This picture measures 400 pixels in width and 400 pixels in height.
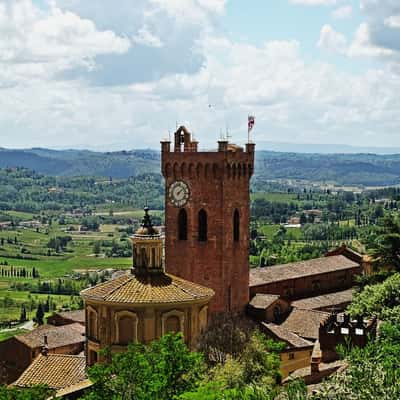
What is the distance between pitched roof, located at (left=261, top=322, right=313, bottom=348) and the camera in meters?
69.4

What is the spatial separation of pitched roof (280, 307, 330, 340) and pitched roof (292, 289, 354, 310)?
360 centimetres

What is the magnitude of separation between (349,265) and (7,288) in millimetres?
117628

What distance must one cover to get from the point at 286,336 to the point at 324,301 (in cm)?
1433

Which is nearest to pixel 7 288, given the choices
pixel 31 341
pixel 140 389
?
→ pixel 31 341

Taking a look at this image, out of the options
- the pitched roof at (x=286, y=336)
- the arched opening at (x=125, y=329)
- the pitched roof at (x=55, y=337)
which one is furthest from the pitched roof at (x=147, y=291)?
the pitched roof at (x=55, y=337)

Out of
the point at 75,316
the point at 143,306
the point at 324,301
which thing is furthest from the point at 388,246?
the point at 75,316

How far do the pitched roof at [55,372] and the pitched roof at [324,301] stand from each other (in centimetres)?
2847

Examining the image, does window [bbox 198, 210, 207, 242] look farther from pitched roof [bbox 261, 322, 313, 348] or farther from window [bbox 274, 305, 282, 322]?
window [bbox 274, 305, 282, 322]

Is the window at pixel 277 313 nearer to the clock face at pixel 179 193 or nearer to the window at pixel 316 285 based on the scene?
the window at pixel 316 285

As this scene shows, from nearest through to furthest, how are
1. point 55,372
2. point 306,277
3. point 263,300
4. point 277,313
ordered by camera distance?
point 55,372 → point 263,300 → point 277,313 → point 306,277

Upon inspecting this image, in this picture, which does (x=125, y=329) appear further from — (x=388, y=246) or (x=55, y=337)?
(x=55, y=337)

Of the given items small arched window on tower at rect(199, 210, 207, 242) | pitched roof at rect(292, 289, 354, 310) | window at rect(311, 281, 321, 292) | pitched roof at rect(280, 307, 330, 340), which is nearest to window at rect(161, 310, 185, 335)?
small arched window on tower at rect(199, 210, 207, 242)

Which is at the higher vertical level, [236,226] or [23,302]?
[236,226]

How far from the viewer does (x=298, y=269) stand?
285ft
